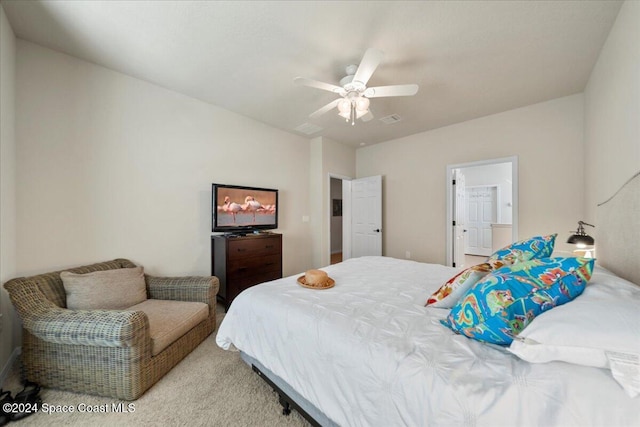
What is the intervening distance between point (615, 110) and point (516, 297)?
2104mm

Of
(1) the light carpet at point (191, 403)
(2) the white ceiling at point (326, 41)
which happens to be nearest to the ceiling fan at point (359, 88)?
(2) the white ceiling at point (326, 41)

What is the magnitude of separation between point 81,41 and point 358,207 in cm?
436

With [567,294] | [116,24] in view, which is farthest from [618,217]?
[116,24]

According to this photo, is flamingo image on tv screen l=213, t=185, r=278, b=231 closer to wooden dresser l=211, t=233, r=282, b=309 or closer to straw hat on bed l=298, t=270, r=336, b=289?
wooden dresser l=211, t=233, r=282, b=309

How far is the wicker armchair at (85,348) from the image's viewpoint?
4.85ft

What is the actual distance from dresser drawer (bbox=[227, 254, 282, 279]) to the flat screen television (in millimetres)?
481

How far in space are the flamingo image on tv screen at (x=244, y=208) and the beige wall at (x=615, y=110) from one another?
357 cm

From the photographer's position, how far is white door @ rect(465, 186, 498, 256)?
6.11 metres

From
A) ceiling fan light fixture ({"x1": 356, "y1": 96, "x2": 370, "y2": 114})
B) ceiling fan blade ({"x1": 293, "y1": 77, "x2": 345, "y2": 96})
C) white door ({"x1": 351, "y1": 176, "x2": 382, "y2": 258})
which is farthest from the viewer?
white door ({"x1": 351, "y1": 176, "x2": 382, "y2": 258})

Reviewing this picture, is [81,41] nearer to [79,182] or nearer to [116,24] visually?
[116,24]

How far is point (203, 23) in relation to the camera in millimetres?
1815

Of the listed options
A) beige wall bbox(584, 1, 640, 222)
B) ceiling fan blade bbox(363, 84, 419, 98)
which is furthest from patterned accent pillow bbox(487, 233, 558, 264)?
ceiling fan blade bbox(363, 84, 419, 98)

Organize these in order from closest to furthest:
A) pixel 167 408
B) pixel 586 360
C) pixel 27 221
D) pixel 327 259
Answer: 1. pixel 586 360
2. pixel 167 408
3. pixel 27 221
4. pixel 327 259

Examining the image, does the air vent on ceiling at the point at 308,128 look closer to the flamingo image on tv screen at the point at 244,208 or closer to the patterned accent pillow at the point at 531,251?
the flamingo image on tv screen at the point at 244,208
